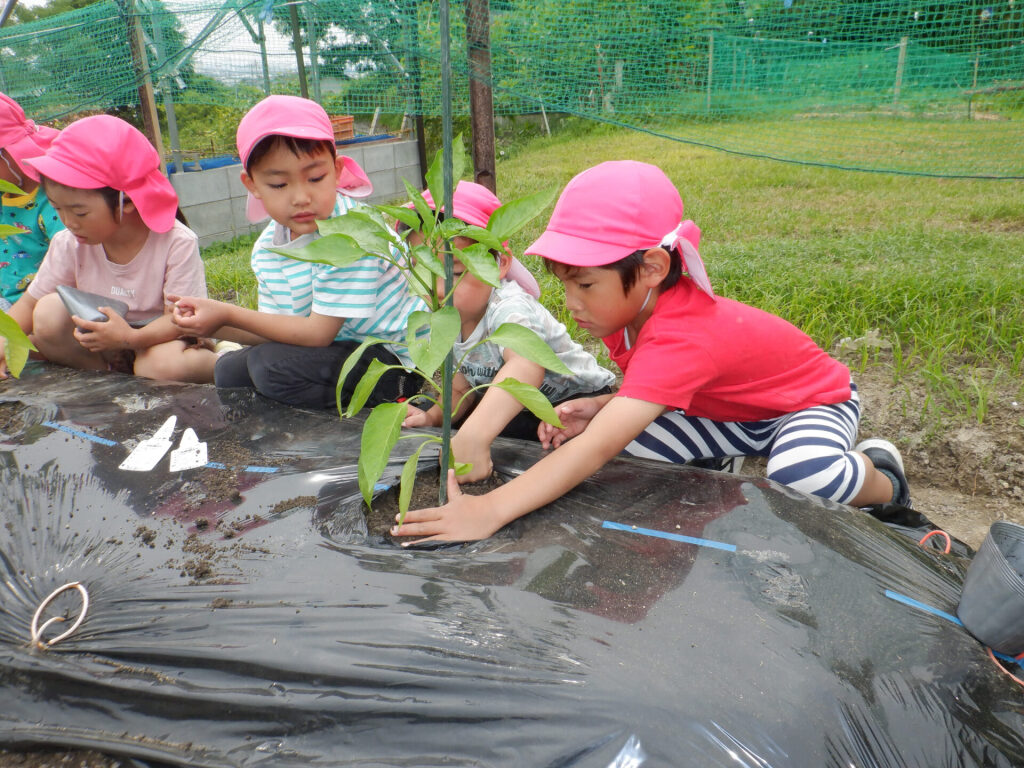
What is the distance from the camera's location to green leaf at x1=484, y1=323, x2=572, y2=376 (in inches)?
41.3

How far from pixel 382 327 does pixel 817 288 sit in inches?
75.3

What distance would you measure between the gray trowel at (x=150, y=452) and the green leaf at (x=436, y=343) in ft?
2.71

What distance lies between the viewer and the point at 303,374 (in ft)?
6.42

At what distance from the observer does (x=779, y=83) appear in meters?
4.55

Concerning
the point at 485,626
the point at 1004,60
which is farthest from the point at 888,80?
the point at 485,626

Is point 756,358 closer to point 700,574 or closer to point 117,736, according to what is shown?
point 700,574

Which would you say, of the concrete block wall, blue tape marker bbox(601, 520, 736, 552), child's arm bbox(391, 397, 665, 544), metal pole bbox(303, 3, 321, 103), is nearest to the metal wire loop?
child's arm bbox(391, 397, 665, 544)

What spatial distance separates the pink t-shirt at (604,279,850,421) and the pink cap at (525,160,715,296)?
118 millimetres

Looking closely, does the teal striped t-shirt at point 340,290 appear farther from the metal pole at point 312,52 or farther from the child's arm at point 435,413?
the metal pole at point 312,52

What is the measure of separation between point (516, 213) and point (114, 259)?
1.93 metres

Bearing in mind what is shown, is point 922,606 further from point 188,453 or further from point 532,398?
point 188,453

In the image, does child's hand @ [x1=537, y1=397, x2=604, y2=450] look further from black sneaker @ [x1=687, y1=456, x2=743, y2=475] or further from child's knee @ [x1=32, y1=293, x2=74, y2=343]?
child's knee @ [x1=32, y1=293, x2=74, y2=343]

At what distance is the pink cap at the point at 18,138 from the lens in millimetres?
2422

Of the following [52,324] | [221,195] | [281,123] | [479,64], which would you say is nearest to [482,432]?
[281,123]
